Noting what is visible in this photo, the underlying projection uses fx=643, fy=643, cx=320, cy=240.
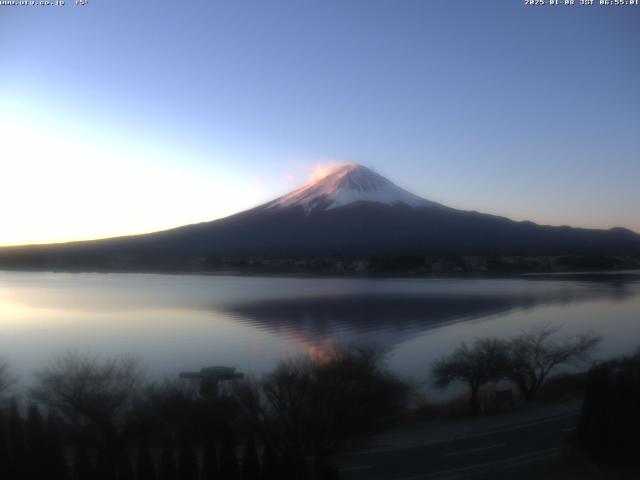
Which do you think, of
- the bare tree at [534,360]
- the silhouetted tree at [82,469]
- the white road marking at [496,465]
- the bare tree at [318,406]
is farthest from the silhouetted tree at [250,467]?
the bare tree at [534,360]

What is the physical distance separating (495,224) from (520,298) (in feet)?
92.5

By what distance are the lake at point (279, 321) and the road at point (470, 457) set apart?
2.99 metres

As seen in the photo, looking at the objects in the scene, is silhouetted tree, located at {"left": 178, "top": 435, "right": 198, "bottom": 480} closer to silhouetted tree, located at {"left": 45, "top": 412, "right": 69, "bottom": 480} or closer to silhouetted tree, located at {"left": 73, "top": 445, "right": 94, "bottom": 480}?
silhouetted tree, located at {"left": 73, "top": 445, "right": 94, "bottom": 480}

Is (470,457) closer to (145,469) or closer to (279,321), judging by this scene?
(145,469)

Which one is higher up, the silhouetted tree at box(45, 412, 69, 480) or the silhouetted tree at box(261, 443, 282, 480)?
the silhouetted tree at box(45, 412, 69, 480)

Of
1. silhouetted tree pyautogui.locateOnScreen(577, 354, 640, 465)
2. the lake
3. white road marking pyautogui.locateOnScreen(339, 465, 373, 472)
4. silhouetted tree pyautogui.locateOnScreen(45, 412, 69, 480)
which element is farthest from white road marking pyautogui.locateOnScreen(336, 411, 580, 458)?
the lake

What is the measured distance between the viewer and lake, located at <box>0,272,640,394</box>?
9.98 m

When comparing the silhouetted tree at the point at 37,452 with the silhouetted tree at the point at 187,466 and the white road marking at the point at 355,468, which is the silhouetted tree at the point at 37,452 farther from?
the white road marking at the point at 355,468

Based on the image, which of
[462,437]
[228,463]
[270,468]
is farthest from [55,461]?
[462,437]

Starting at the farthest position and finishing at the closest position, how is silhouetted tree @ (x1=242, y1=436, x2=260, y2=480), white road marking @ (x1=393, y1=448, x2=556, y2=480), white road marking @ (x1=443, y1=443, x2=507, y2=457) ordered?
white road marking @ (x1=443, y1=443, x2=507, y2=457)
white road marking @ (x1=393, y1=448, x2=556, y2=480)
silhouetted tree @ (x1=242, y1=436, x2=260, y2=480)

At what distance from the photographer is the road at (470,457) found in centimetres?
439

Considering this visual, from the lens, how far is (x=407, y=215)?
157ft

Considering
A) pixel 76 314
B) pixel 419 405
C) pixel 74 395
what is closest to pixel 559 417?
pixel 419 405

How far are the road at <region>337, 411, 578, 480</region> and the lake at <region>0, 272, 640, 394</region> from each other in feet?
9.81
